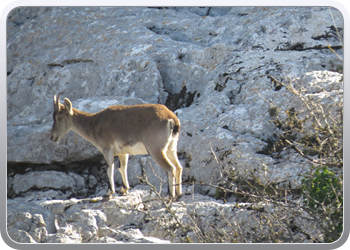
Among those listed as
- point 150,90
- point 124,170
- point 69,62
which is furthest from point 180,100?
point 69,62

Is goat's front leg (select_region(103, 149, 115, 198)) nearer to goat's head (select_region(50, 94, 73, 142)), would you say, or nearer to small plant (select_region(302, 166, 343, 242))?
goat's head (select_region(50, 94, 73, 142))

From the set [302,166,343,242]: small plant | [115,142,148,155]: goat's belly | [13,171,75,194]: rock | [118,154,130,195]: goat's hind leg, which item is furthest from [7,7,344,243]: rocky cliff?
[302,166,343,242]: small plant

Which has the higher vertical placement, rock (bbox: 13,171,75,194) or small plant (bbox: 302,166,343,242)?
small plant (bbox: 302,166,343,242)

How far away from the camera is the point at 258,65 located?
8.90 meters

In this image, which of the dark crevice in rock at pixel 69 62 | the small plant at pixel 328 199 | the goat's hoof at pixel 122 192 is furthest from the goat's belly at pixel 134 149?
the small plant at pixel 328 199

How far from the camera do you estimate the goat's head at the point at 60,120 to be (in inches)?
331

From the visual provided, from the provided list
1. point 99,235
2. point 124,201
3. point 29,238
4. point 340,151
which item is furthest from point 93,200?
point 340,151

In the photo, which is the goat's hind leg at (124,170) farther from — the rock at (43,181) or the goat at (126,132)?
the rock at (43,181)

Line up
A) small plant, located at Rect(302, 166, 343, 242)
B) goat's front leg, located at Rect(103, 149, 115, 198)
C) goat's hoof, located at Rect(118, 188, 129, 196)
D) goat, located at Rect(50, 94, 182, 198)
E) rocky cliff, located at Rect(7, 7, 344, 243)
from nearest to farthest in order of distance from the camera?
1. small plant, located at Rect(302, 166, 343, 242)
2. rocky cliff, located at Rect(7, 7, 344, 243)
3. goat, located at Rect(50, 94, 182, 198)
4. goat's front leg, located at Rect(103, 149, 115, 198)
5. goat's hoof, located at Rect(118, 188, 129, 196)

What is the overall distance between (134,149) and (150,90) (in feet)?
5.91

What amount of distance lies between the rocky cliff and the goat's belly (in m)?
0.49

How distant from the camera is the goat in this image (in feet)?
25.1

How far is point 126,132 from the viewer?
7.95 metres

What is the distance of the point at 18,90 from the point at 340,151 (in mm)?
5881
